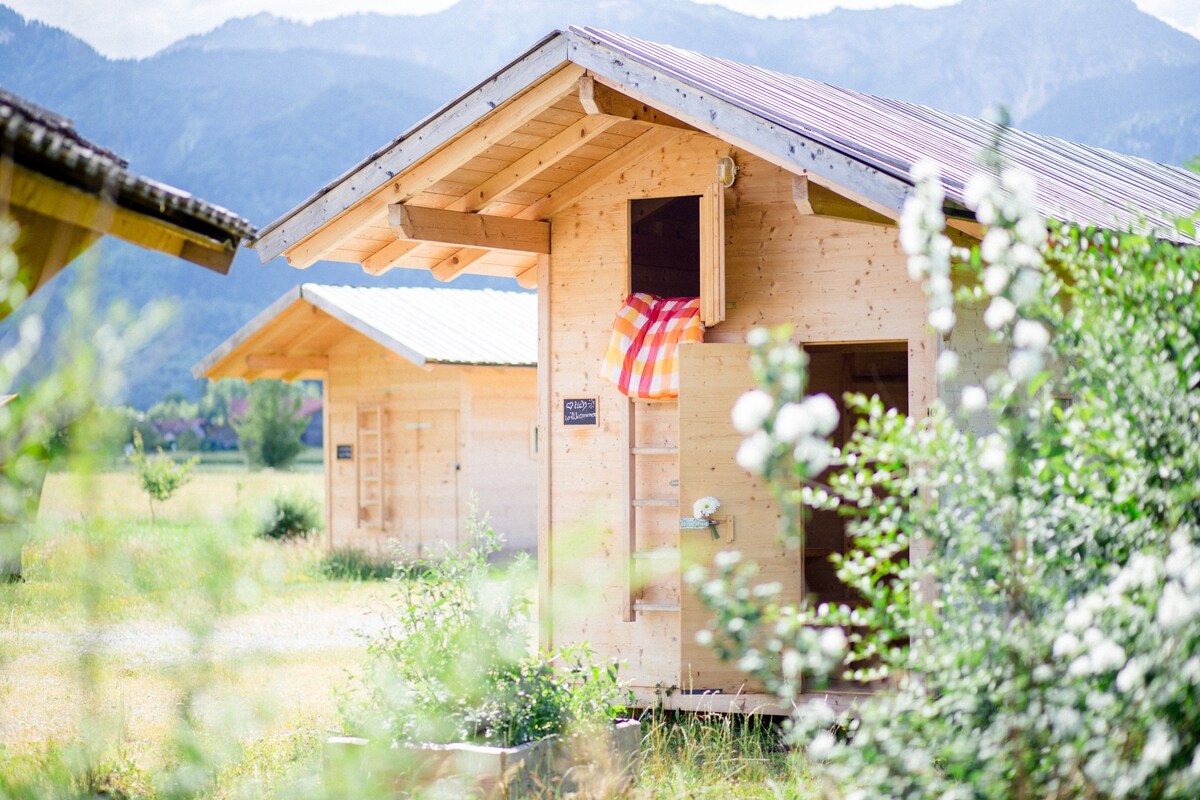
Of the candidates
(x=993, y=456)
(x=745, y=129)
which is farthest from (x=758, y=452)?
(x=745, y=129)

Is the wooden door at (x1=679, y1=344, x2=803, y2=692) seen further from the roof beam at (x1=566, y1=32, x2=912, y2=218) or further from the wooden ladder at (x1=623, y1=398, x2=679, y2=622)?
the roof beam at (x1=566, y1=32, x2=912, y2=218)

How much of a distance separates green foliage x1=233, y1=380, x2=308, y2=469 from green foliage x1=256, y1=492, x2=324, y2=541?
16.4 meters

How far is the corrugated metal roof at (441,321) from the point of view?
1781 cm

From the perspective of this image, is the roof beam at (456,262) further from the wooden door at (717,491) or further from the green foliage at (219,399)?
the green foliage at (219,399)

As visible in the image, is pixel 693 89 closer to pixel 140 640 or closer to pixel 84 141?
pixel 84 141

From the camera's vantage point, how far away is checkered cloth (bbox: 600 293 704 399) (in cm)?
858

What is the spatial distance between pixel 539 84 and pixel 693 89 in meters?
1.00

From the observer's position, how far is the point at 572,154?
8883 millimetres

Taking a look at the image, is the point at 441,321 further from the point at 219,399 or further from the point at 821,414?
the point at 219,399

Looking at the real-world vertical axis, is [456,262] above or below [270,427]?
above

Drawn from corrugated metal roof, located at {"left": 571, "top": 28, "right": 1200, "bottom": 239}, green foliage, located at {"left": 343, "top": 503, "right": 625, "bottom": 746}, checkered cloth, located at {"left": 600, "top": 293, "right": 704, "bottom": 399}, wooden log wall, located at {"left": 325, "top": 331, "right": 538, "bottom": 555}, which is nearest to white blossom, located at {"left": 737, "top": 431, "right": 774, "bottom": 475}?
corrugated metal roof, located at {"left": 571, "top": 28, "right": 1200, "bottom": 239}

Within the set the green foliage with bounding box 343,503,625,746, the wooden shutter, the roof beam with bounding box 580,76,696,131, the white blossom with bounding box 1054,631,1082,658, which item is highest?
the roof beam with bounding box 580,76,696,131

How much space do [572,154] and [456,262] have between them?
1.47 meters

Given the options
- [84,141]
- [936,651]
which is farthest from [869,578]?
[84,141]
